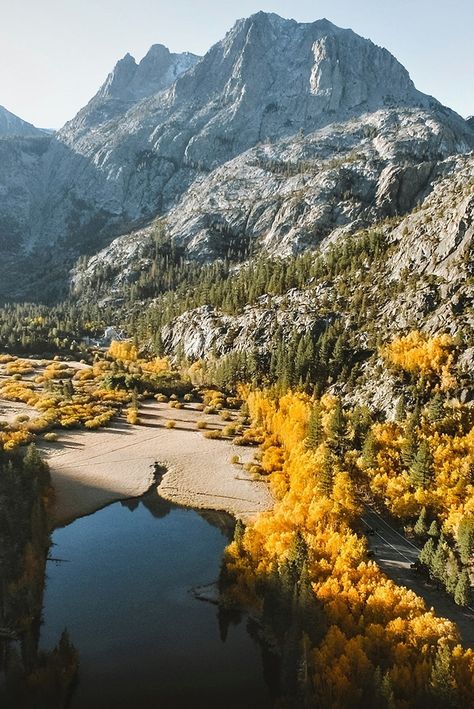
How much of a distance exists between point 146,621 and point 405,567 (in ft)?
86.7

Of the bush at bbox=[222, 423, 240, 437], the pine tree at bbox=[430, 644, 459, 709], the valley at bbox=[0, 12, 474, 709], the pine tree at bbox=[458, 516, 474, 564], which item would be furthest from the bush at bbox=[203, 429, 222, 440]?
the pine tree at bbox=[430, 644, 459, 709]

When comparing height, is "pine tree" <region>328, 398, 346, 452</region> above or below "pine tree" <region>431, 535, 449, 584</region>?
above

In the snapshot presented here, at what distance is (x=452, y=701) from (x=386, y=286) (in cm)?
10051

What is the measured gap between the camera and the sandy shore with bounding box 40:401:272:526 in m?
67.6

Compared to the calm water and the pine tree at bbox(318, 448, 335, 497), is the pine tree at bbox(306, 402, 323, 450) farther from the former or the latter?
the calm water

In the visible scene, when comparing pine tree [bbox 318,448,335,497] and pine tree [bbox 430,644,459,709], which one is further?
pine tree [bbox 318,448,335,497]

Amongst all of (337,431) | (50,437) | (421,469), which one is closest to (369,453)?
(337,431)

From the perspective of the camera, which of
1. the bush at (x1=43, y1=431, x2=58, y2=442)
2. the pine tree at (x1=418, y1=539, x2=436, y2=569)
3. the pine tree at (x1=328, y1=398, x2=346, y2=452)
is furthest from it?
the bush at (x1=43, y1=431, x2=58, y2=442)

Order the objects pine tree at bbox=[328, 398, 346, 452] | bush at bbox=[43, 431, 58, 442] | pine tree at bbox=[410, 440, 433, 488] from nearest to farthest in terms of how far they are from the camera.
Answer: pine tree at bbox=[410, 440, 433, 488] → pine tree at bbox=[328, 398, 346, 452] → bush at bbox=[43, 431, 58, 442]

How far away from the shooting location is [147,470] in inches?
3115

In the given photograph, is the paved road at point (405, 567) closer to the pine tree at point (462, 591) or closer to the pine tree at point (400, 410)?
the pine tree at point (462, 591)

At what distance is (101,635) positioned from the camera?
40.7 metres

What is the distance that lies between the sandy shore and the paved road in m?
14.8

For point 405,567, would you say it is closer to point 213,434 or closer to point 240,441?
point 240,441
